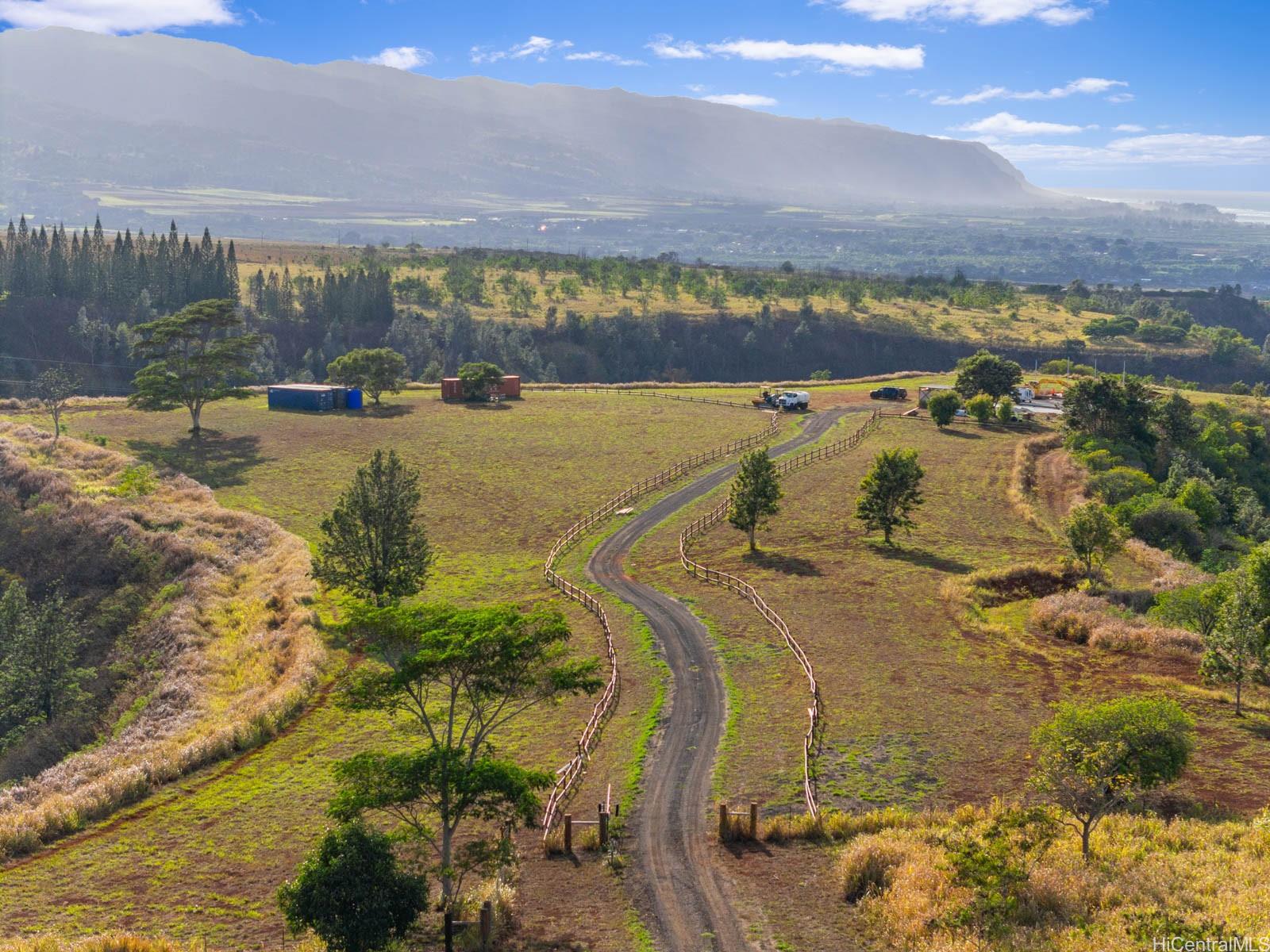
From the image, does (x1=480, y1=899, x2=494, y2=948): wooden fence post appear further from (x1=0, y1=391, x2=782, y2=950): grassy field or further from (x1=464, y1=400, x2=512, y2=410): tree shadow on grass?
(x1=464, y1=400, x2=512, y2=410): tree shadow on grass

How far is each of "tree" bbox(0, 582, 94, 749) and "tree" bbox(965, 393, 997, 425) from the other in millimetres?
93212

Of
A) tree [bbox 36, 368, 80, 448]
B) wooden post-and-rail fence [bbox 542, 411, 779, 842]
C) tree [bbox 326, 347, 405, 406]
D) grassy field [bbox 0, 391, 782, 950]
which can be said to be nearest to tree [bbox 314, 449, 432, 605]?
grassy field [bbox 0, 391, 782, 950]

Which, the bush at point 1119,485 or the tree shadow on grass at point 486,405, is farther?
the tree shadow on grass at point 486,405

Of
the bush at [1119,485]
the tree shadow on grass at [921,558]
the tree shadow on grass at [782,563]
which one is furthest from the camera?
the bush at [1119,485]

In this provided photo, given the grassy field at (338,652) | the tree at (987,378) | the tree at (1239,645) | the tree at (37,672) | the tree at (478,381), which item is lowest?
the tree at (37,672)

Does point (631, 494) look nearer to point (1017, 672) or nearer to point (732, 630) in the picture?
point (732, 630)

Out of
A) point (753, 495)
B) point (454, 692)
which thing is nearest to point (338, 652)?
point (454, 692)

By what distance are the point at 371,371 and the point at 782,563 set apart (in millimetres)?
73244

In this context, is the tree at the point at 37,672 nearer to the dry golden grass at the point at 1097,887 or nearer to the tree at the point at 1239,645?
the dry golden grass at the point at 1097,887

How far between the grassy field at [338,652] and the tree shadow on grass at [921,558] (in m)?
23.0

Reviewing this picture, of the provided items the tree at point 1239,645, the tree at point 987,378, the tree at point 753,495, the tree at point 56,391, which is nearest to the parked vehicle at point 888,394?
the tree at point 987,378

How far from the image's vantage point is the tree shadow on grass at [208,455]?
3597 inches

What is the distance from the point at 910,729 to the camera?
41.6 m

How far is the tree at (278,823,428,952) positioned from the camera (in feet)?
82.7
